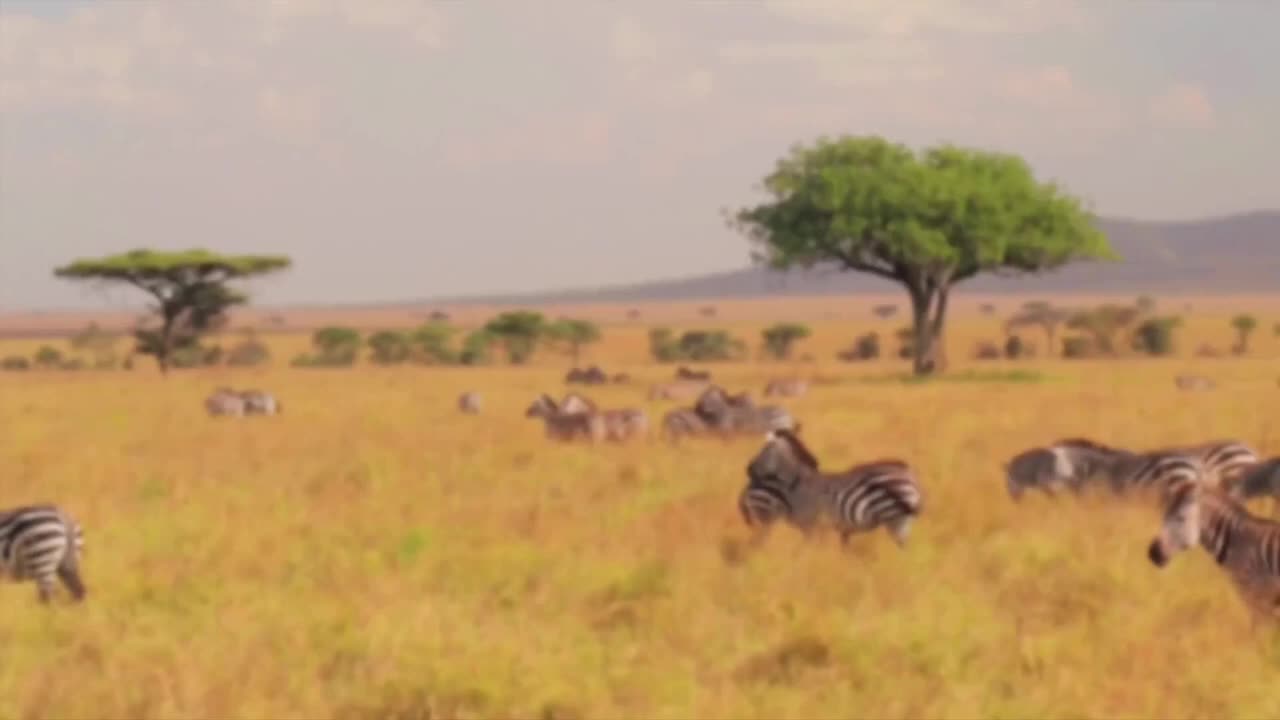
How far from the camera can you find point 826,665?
8281mm

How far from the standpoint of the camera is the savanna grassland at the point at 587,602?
298 inches

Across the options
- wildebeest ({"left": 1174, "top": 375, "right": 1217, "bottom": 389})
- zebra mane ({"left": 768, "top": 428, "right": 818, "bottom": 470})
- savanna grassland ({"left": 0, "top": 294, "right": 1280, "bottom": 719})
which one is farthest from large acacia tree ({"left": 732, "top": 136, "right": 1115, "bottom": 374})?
zebra mane ({"left": 768, "top": 428, "right": 818, "bottom": 470})

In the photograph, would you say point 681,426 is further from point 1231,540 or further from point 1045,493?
point 1231,540

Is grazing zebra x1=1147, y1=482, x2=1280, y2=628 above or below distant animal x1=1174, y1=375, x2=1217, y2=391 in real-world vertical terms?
above

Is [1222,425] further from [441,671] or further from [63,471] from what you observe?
[441,671]

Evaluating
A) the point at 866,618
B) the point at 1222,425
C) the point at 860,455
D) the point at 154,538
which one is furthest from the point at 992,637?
the point at 1222,425

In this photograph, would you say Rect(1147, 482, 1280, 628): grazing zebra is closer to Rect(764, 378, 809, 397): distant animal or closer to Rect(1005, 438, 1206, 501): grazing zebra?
Rect(1005, 438, 1206, 501): grazing zebra

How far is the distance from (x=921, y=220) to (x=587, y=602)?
32.3 metres

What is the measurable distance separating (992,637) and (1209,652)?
111cm

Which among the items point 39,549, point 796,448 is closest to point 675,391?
point 796,448

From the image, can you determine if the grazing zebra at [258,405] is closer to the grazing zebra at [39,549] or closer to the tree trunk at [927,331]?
the tree trunk at [927,331]

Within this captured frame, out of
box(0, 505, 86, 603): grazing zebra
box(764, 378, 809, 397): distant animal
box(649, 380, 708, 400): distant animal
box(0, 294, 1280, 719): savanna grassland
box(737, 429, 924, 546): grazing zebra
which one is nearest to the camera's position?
box(0, 294, 1280, 719): savanna grassland

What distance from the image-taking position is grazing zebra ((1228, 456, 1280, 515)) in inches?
485

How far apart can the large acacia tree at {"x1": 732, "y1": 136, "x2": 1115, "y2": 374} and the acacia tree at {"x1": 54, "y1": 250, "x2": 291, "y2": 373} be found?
21.4 meters
